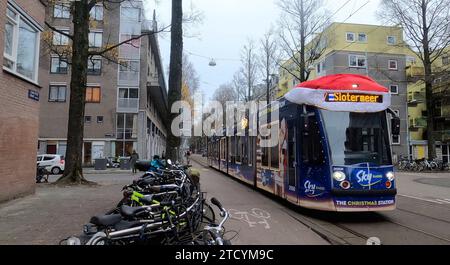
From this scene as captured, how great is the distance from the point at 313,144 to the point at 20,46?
8507 millimetres

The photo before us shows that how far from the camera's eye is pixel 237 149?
61.9 feet

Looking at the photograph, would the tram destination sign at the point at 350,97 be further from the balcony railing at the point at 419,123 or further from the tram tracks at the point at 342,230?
the balcony railing at the point at 419,123

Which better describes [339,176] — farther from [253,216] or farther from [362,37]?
[362,37]

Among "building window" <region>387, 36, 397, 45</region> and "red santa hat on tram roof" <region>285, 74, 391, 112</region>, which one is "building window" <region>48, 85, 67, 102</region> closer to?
"red santa hat on tram roof" <region>285, 74, 391, 112</region>

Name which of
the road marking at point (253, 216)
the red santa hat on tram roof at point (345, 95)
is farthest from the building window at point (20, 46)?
the red santa hat on tram roof at point (345, 95)

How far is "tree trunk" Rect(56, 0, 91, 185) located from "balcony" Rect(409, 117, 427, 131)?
42263 millimetres

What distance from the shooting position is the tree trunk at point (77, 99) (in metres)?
15.4

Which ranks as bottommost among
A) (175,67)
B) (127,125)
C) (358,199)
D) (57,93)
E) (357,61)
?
(358,199)

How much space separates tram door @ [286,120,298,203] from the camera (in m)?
9.58

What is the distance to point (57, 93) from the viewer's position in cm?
3888

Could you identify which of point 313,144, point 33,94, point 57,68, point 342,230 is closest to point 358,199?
point 342,230
